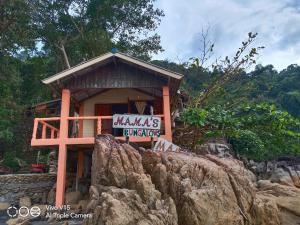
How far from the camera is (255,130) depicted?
18.1 m

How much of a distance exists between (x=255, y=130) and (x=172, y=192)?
34.2 feet

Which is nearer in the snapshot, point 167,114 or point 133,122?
point 133,122

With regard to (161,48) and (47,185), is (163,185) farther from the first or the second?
(161,48)

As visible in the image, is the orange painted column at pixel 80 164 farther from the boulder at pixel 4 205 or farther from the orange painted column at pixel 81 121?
the boulder at pixel 4 205

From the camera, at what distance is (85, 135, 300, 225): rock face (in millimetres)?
7766

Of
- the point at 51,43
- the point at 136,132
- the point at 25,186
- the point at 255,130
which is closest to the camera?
the point at 136,132

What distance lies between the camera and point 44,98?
2522 centimetres

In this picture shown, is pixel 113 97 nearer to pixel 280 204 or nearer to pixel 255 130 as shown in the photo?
pixel 255 130

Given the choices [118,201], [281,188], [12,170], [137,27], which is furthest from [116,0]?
[118,201]

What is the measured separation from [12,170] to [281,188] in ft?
50.2

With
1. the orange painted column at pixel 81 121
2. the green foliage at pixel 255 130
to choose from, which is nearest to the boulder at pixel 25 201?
the orange painted column at pixel 81 121

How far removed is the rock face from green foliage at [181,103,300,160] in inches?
219

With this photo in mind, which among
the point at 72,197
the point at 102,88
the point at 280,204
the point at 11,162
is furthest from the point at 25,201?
the point at 280,204

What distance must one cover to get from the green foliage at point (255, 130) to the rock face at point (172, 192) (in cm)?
557
